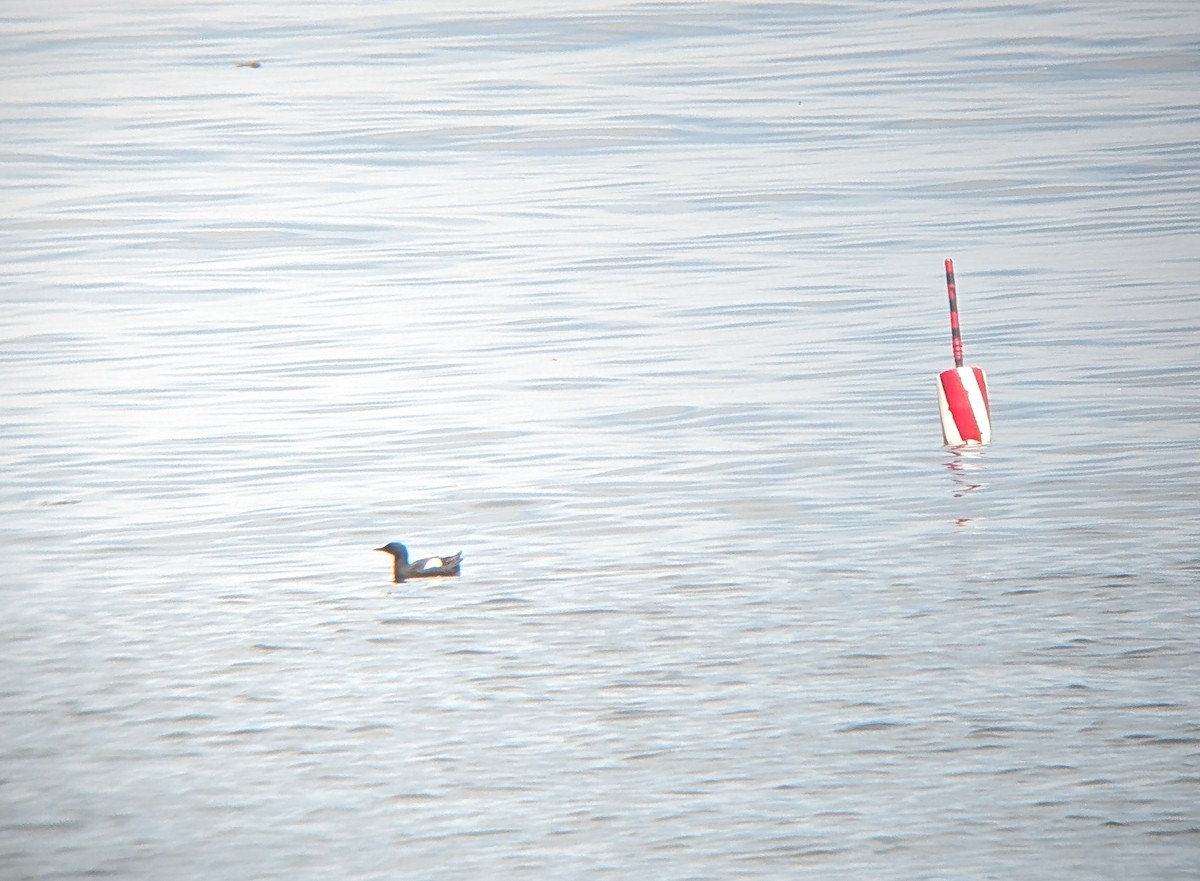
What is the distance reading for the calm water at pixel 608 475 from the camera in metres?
5.88

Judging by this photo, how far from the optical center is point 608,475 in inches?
406

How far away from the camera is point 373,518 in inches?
378

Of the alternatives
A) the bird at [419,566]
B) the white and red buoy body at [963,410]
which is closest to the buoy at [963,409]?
the white and red buoy body at [963,410]

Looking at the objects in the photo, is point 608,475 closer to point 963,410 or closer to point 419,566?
point 963,410

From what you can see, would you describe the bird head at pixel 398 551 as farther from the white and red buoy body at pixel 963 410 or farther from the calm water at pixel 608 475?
the white and red buoy body at pixel 963 410

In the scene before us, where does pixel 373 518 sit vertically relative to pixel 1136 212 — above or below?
below

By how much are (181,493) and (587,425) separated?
7.65 ft

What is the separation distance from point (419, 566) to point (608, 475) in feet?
7.22

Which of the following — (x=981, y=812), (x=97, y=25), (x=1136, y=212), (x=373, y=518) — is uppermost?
(x=97, y=25)

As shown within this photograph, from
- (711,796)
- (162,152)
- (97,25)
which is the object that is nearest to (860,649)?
(711,796)

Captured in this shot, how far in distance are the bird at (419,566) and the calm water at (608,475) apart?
8.5 inches

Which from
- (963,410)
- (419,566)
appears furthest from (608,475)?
(419,566)

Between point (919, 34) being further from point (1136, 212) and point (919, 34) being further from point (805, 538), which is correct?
point (805, 538)

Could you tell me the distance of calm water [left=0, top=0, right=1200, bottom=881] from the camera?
588 centimetres
